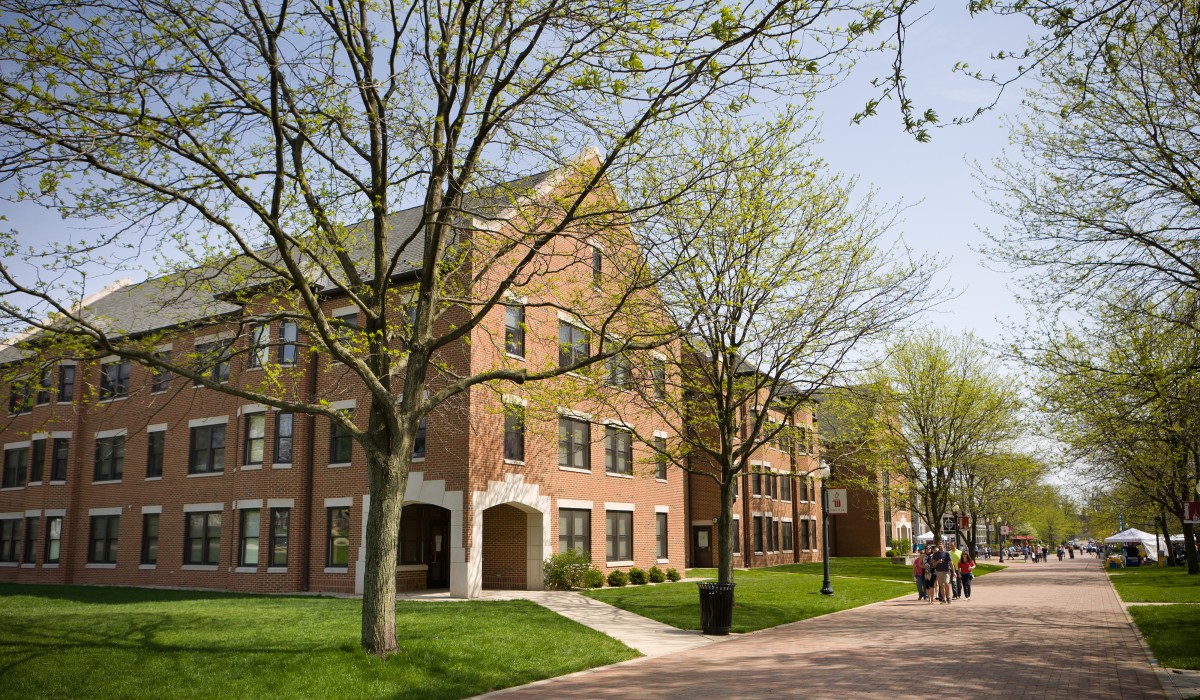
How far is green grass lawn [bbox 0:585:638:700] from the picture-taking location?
10.2 meters

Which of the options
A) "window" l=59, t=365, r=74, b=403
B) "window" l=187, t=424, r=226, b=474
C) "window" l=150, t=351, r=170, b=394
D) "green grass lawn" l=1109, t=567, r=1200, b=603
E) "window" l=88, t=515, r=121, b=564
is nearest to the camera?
"window" l=150, t=351, r=170, b=394

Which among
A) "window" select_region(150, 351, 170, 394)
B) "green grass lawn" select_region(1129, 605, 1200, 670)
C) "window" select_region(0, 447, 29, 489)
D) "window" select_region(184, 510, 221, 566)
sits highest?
"window" select_region(150, 351, 170, 394)

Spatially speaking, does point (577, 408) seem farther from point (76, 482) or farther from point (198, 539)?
point (76, 482)

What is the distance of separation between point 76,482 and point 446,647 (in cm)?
2692

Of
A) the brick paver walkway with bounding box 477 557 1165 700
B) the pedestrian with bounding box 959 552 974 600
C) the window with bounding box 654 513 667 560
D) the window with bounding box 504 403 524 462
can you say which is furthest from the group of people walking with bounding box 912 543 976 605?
the window with bounding box 504 403 524 462

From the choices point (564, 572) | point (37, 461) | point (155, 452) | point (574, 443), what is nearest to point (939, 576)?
point (564, 572)

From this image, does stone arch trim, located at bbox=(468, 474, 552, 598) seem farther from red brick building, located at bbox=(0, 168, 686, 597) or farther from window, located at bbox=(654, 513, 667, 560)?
window, located at bbox=(654, 513, 667, 560)

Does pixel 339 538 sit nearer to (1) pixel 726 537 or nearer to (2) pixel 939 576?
(1) pixel 726 537

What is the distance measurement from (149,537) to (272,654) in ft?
72.2

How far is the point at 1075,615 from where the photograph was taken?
67.4 feet

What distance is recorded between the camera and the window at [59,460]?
3359 cm

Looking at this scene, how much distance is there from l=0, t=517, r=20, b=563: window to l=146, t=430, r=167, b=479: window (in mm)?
8508

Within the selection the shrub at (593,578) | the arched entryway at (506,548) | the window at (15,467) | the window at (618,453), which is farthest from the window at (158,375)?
the window at (618,453)

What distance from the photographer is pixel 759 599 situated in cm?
2330
